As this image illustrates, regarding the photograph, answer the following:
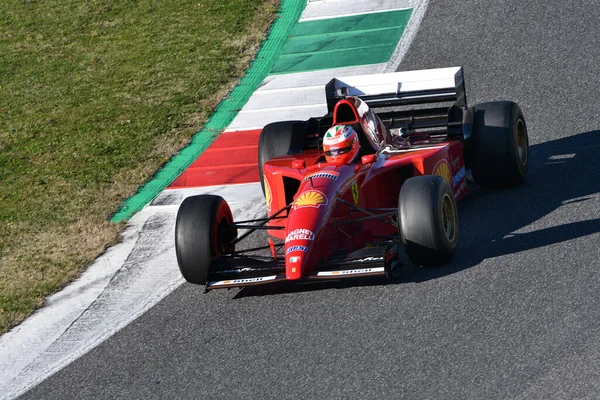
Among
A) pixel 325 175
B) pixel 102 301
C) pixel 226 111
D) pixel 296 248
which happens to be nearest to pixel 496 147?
pixel 325 175

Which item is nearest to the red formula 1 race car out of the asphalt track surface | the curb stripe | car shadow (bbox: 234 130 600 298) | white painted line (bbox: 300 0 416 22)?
car shadow (bbox: 234 130 600 298)

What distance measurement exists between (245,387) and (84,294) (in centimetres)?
318

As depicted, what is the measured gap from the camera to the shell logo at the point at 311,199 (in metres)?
8.62

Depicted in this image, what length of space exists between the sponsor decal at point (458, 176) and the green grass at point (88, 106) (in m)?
3.79

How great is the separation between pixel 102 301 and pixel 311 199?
2476 millimetres

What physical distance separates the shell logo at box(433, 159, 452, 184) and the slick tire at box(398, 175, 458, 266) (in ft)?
3.32

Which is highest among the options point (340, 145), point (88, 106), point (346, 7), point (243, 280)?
point (340, 145)

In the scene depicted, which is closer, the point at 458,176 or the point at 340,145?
the point at 340,145

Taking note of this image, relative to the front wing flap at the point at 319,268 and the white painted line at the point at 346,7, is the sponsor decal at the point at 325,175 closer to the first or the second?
the front wing flap at the point at 319,268

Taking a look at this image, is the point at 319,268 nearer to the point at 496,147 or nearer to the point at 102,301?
Answer: the point at 102,301

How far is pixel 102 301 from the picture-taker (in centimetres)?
978

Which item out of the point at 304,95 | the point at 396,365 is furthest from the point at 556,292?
the point at 304,95

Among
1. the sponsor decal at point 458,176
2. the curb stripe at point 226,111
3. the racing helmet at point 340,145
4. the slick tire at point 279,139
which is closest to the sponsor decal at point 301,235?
the racing helmet at point 340,145

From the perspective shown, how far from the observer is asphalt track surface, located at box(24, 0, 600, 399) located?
275 inches
